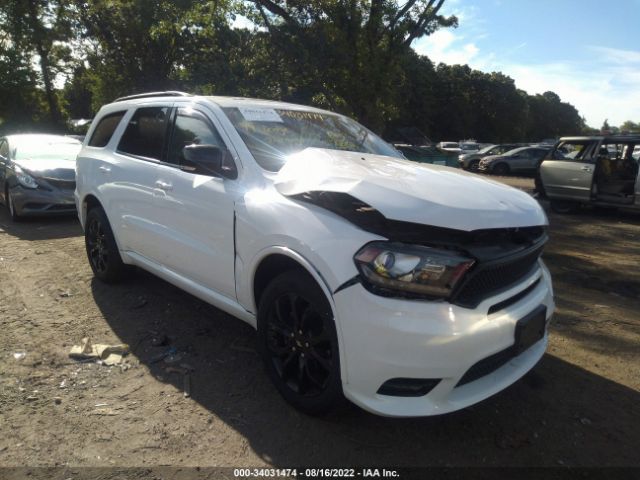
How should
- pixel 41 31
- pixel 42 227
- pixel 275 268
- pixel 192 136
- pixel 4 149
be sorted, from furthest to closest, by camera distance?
pixel 41 31
pixel 4 149
pixel 42 227
pixel 192 136
pixel 275 268

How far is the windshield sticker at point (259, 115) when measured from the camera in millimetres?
3383

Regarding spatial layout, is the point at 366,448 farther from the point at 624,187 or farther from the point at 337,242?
the point at 624,187

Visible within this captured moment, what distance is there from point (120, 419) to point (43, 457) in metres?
0.41

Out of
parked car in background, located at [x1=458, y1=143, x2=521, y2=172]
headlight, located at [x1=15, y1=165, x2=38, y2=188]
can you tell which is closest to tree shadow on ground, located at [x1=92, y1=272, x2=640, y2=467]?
headlight, located at [x1=15, y1=165, x2=38, y2=188]

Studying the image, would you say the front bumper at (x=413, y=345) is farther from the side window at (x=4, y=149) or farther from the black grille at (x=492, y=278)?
the side window at (x=4, y=149)

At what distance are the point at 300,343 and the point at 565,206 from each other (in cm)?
1026

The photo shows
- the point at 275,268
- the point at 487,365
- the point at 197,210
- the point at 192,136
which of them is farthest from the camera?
the point at 192,136

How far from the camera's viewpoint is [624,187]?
1011 cm

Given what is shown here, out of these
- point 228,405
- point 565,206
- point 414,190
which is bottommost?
point 228,405

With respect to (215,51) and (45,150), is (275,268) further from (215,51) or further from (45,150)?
(215,51)

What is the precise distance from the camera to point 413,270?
87.6 inches

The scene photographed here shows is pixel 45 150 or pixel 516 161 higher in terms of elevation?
pixel 45 150

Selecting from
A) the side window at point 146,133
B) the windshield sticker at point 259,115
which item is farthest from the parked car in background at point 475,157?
the windshield sticker at point 259,115

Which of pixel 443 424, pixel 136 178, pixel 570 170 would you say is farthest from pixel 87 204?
pixel 570 170
